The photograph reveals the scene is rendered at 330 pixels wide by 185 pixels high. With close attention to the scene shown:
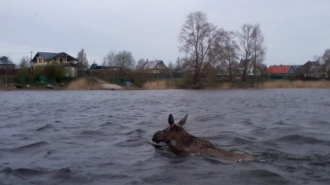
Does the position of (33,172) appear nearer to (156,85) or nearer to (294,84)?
(156,85)

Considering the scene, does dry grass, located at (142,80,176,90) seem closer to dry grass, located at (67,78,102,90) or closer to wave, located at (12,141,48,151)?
dry grass, located at (67,78,102,90)

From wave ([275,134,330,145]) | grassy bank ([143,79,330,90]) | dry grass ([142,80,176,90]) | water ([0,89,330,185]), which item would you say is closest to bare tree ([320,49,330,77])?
grassy bank ([143,79,330,90])

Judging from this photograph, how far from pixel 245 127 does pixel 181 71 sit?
192 ft

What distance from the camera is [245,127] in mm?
15875

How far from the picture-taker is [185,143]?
999cm

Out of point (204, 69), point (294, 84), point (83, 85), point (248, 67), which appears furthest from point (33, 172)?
point (248, 67)

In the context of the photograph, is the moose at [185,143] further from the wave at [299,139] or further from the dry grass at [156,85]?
the dry grass at [156,85]

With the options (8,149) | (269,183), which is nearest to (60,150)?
(8,149)

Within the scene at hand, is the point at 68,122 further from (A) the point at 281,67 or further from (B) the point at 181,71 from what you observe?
(A) the point at 281,67

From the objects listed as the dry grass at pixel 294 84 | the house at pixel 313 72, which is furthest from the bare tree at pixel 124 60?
the house at pixel 313 72

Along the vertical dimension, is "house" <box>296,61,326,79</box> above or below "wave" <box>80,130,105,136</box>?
above

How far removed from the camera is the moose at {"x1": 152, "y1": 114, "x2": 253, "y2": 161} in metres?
9.44

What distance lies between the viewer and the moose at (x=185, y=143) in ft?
31.0

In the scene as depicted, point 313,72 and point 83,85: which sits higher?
point 313,72
